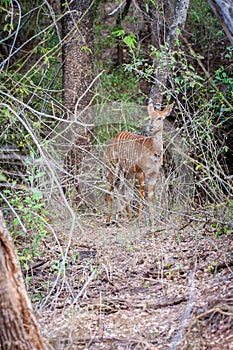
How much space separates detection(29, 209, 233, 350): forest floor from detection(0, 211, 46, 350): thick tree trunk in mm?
630

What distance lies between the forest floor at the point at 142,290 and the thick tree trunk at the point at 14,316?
0.63m

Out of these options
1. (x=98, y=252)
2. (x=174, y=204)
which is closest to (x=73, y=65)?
(x=174, y=204)

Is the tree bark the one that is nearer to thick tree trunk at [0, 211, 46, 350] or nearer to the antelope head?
thick tree trunk at [0, 211, 46, 350]

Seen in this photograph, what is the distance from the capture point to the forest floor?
13.4 feet

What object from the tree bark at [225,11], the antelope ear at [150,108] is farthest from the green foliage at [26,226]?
the antelope ear at [150,108]

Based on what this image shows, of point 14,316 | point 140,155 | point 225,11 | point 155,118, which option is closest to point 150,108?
point 155,118

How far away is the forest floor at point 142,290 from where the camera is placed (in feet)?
13.4

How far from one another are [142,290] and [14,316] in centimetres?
221

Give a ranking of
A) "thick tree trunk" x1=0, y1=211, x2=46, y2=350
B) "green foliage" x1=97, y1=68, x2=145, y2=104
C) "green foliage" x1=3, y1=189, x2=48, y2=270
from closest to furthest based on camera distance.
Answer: "thick tree trunk" x1=0, y1=211, x2=46, y2=350, "green foliage" x1=3, y1=189, x2=48, y2=270, "green foliage" x1=97, y1=68, x2=145, y2=104

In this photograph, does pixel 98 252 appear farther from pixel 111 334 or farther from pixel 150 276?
pixel 111 334

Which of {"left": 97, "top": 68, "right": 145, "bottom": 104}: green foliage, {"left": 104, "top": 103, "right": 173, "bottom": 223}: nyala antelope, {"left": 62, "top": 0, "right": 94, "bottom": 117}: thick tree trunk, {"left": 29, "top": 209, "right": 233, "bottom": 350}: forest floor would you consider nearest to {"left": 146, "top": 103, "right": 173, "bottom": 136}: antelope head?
{"left": 104, "top": 103, "right": 173, "bottom": 223}: nyala antelope

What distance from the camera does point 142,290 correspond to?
5.32m

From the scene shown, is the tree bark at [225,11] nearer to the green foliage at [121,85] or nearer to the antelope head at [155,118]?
the antelope head at [155,118]

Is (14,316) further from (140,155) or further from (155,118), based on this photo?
(140,155)
